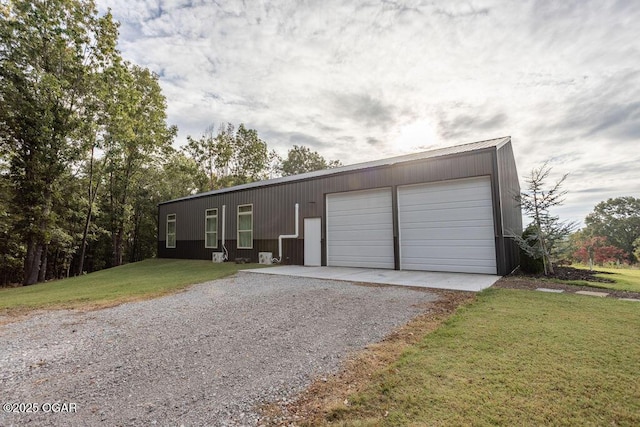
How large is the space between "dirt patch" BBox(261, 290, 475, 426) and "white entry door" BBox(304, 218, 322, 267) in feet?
24.1

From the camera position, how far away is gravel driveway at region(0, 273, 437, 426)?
217cm

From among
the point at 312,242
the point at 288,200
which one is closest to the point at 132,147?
the point at 288,200

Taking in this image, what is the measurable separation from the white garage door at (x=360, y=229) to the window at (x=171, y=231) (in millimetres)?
11174

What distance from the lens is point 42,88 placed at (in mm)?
12094

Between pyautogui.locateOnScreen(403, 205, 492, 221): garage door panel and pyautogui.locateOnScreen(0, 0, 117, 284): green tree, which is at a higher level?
pyautogui.locateOnScreen(0, 0, 117, 284): green tree

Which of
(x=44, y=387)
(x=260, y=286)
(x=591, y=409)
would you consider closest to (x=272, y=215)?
(x=260, y=286)

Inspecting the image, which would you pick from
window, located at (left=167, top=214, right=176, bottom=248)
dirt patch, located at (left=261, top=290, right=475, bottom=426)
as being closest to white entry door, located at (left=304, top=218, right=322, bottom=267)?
dirt patch, located at (left=261, top=290, right=475, bottom=426)

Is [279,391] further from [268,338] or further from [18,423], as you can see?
[18,423]

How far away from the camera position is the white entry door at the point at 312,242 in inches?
444

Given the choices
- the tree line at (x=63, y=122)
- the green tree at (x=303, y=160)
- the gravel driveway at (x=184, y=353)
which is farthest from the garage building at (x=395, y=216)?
the green tree at (x=303, y=160)

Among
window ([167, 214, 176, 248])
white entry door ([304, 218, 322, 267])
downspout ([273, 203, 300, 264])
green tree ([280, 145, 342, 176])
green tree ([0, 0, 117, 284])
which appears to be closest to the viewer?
white entry door ([304, 218, 322, 267])

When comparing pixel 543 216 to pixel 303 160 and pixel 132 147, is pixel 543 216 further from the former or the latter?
pixel 303 160

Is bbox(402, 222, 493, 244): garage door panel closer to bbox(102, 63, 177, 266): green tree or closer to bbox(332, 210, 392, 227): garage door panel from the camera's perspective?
bbox(332, 210, 392, 227): garage door panel

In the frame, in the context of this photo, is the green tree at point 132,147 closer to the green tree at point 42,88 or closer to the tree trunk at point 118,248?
the tree trunk at point 118,248
